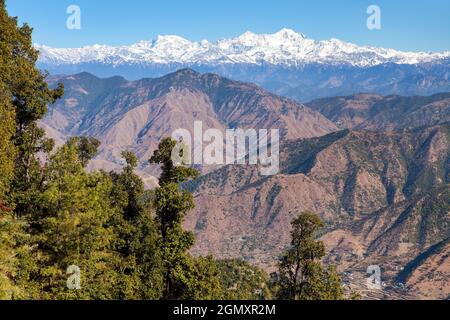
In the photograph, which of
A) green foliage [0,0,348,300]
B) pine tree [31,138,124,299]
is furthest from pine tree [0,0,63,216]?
pine tree [31,138,124,299]

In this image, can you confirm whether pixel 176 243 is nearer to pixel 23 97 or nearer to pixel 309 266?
pixel 309 266

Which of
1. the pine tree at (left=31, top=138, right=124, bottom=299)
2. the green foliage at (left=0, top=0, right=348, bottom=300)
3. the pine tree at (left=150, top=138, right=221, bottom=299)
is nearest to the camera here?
the pine tree at (left=31, top=138, right=124, bottom=299)

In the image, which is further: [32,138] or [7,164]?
A: [32,138]

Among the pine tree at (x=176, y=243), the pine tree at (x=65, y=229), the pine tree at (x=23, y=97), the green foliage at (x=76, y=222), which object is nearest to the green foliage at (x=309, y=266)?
the green foliage at (x=76, y=222)

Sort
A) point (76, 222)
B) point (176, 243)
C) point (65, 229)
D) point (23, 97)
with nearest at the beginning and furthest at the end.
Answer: point (76, 222), point (65, 229), point (176, 243), point (23, 97)

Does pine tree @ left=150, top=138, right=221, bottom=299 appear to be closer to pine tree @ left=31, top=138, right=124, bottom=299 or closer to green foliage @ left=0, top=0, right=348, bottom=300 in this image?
green foliage @ left=0, top=0, right=348, bottom=300

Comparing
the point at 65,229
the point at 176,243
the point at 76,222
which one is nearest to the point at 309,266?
the point at 176,243
